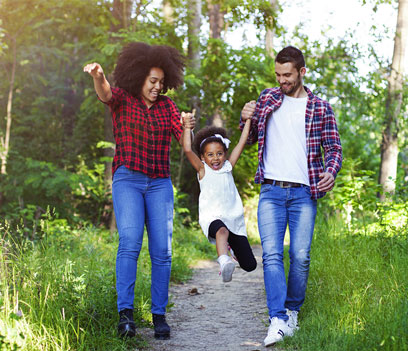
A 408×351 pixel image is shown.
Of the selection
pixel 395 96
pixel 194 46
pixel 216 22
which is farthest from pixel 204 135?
pixel 216 22

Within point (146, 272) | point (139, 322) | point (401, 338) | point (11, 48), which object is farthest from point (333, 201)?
point (11, 48)

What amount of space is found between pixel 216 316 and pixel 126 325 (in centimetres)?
138

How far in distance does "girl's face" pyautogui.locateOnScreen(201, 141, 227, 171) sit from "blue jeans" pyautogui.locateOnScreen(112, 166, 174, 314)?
464 millimetres

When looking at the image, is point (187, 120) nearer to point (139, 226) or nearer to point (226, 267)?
point (139, 226)

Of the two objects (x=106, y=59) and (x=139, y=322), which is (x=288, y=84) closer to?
(x=139, y=322)

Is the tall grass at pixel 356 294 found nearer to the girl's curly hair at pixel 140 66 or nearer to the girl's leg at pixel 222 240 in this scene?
the girl's leg at pixel 222 240

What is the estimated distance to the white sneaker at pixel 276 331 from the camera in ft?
12.3

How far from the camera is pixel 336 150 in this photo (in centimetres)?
417

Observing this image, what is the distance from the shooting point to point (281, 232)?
4074 millimetres

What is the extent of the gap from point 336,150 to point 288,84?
2.10 feet

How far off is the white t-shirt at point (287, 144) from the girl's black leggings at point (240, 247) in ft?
1.93

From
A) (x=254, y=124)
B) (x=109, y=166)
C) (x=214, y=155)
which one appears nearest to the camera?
(x=254, y=124)

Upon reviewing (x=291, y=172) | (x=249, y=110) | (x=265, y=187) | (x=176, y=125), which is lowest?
(x=265, y=187)

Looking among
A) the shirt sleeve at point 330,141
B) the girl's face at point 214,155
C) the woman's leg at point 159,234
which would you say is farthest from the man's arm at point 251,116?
the woman's leg at point 159,234
